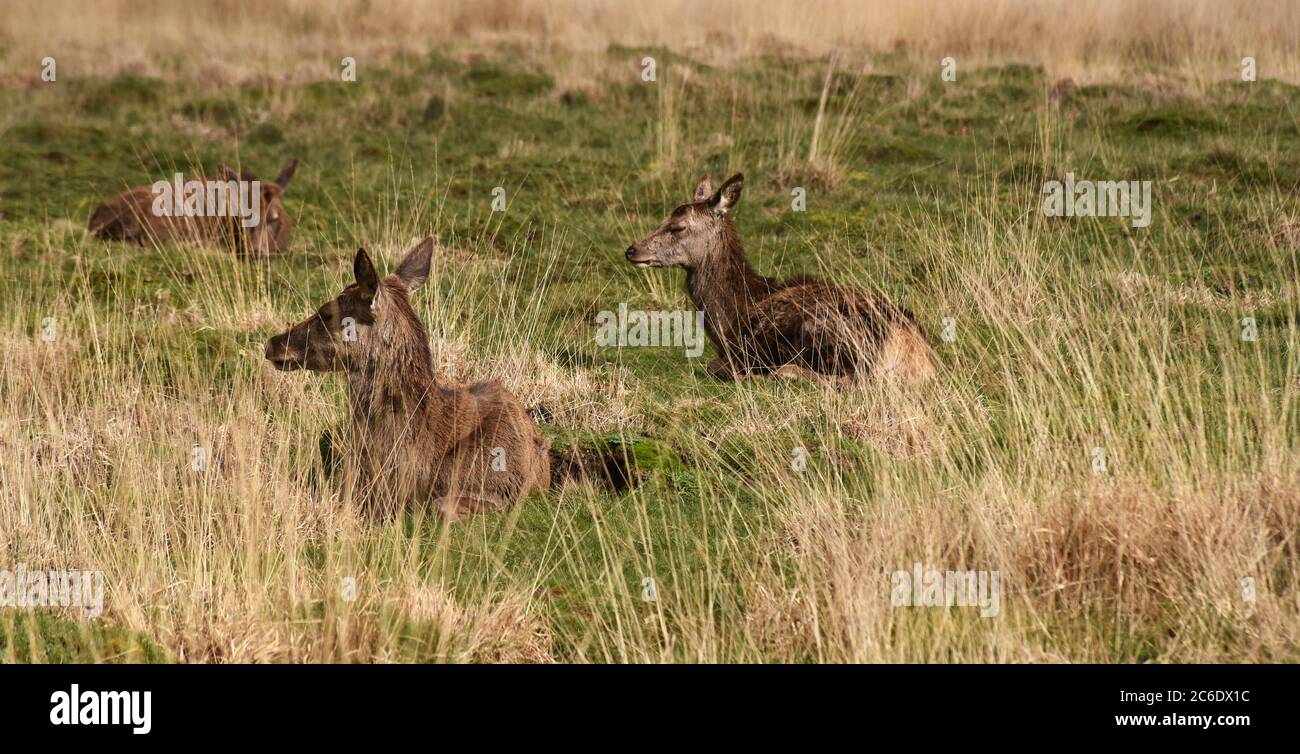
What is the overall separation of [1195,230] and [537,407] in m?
7.61

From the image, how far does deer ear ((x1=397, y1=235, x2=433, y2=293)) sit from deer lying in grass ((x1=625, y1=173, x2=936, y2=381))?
111 inches

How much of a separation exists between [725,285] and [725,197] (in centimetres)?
74

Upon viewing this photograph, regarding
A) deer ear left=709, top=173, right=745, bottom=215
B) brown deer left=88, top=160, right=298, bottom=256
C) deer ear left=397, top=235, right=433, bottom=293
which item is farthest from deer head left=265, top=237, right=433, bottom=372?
brown deer left=88, top=160, right=298, bottom=256

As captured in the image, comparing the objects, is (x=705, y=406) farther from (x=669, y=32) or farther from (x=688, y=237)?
(x=669, y=32)

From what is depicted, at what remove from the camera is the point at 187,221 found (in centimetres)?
1614

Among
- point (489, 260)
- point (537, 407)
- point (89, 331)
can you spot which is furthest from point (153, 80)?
point (537, 407)

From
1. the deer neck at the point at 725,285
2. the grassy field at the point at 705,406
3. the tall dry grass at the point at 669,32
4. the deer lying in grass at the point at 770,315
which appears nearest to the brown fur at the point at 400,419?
the grassy field at the point at 705,406

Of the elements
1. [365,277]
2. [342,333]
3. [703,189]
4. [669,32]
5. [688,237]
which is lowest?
[342,333]

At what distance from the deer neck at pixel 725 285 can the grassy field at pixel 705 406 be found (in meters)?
0.58

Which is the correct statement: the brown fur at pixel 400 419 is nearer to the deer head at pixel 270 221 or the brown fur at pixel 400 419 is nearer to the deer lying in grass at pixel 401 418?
A: the deer lying in grass at pixel 401 418

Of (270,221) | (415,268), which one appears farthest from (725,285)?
(270,221)

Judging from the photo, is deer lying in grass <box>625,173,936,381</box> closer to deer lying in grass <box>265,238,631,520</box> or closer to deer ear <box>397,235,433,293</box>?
deer lying in grass <box>265,238,631,520</box>

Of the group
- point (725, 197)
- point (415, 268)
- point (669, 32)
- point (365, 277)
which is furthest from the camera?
point (669, 32)

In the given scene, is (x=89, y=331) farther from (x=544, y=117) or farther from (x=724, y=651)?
(x=544, y=117)
